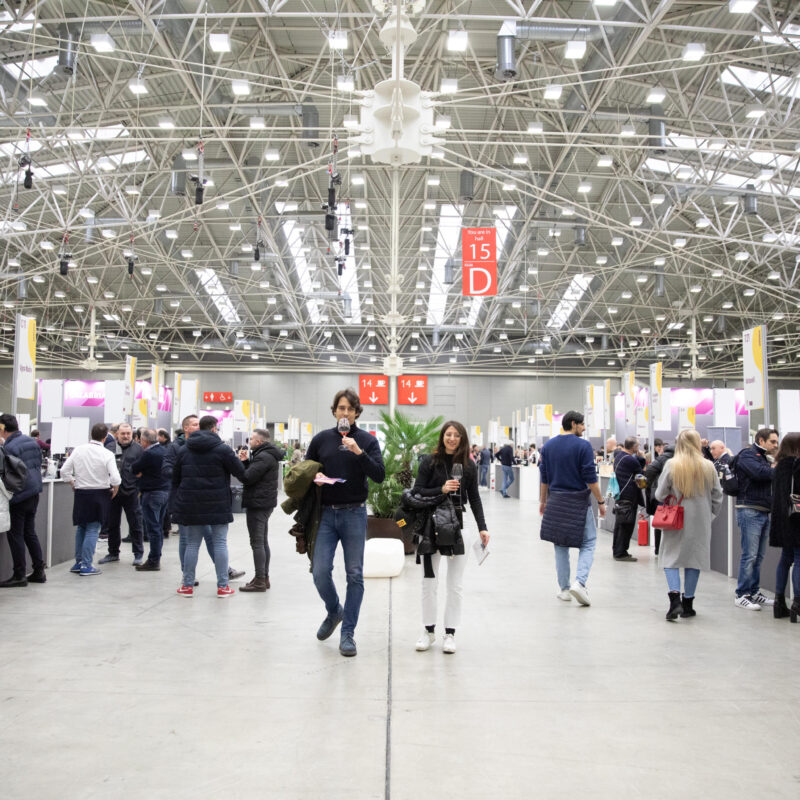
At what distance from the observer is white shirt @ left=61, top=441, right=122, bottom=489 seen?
23.4ft

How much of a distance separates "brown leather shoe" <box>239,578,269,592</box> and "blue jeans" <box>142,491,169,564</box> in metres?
1.38

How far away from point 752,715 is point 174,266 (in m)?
26.3

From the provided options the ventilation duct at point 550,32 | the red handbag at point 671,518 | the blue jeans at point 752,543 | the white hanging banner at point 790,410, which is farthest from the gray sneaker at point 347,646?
the white hanging banner at point 790,410

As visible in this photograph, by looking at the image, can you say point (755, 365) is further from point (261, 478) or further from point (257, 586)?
point (257, 586)

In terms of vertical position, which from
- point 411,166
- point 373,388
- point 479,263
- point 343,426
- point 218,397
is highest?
point 411,166

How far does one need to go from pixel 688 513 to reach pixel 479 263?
10.3 meters

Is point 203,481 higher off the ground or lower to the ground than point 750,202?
lower

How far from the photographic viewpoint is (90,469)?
7.18 m

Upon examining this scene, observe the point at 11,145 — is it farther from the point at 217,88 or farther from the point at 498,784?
the point at 498,784

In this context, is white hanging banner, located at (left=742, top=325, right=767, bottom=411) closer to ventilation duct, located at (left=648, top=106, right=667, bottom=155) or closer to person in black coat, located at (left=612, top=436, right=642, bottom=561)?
person in black coat, located at (left=612, top=436, right=642, bottom=561)

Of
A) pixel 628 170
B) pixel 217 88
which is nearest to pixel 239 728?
pixel 217 88

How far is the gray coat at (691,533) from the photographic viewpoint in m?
5.39

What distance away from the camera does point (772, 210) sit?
72.8 ft

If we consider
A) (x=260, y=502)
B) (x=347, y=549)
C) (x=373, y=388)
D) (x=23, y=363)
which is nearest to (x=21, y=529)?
(x=260, y=502)
